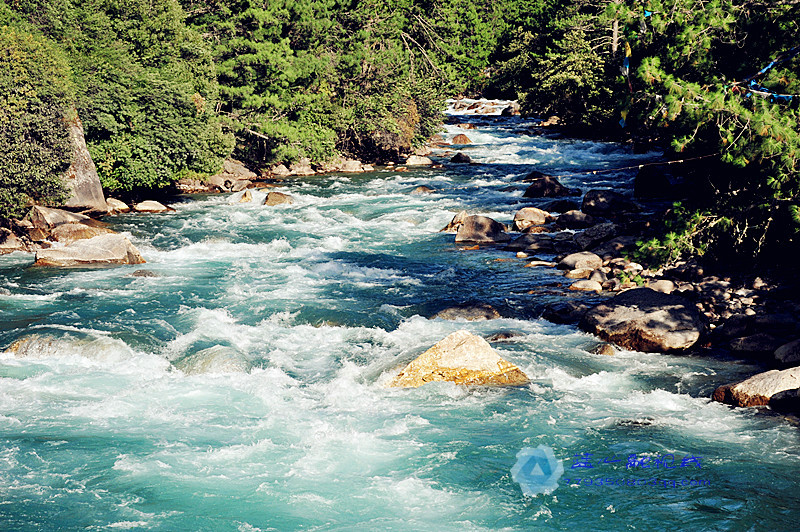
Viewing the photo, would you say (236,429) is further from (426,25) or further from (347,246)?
(426,25)

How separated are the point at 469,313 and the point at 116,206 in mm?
15480

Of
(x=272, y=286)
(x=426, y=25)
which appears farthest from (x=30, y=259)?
(x=426, y=25)

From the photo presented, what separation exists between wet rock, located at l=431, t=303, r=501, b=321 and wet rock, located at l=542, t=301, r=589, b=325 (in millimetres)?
1045

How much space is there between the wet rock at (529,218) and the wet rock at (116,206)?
13617 mm

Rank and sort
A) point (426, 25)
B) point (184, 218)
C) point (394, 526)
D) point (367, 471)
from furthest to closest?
point (426, 25) < point (184, 218) < point (367, 471) < point (394, 526)

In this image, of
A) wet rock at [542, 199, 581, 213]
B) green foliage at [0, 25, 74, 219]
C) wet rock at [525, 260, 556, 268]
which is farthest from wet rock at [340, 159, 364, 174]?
wet rock at [525, 260, 556, 268]

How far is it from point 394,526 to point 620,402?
4.44 metres

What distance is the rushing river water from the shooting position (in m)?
7.93

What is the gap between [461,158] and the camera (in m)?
36.6

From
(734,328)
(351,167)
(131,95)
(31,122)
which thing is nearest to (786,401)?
(734,328)

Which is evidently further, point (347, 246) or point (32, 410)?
point (347, 246)

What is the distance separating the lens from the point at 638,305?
43.5 ft

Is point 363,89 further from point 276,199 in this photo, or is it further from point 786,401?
point 786,401

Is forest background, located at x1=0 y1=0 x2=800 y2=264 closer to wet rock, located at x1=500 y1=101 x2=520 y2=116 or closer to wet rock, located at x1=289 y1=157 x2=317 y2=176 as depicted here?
wet rock, located at x1=289 y1=157 x2=317 y2=176
